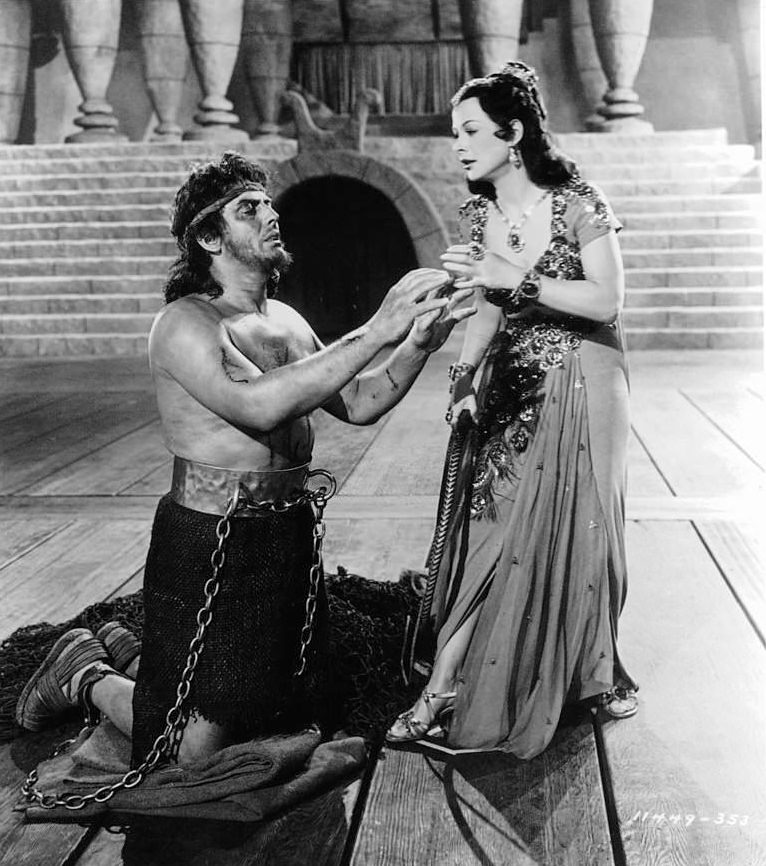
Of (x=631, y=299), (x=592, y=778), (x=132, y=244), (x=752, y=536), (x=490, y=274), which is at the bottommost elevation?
(x=592, y=778)

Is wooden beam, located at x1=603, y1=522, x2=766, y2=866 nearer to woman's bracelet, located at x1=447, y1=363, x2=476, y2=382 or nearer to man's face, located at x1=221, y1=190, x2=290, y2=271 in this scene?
woman's bracelet, located at x1=447, y1=363, x2=476, y2=382

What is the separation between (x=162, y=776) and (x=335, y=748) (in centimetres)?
40

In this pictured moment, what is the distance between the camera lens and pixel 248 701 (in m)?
2.69

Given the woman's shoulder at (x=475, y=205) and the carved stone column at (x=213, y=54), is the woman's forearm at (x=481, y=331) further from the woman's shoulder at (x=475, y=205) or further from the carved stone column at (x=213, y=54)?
the carved stone column at (x=213, y=54)

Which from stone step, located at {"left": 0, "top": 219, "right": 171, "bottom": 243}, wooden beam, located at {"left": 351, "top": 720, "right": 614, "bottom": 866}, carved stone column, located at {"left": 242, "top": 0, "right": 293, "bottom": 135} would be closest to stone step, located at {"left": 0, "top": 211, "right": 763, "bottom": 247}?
stone step, located at {"left": 0, "top": 219, "right": 171, "bottom": 243}

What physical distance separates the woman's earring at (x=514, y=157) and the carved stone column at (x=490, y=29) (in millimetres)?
9425

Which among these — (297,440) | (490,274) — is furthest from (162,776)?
(490,274)

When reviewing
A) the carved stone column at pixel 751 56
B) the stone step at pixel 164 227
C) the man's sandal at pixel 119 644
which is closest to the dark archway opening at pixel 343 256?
the stone step at pixel 164 227

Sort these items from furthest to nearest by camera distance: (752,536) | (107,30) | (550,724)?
(107,30) < (752,536) < (550,724)

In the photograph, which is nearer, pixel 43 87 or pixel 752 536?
pixel 752 536

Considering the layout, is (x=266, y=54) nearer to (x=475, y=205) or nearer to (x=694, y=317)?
(x=694, y=317)

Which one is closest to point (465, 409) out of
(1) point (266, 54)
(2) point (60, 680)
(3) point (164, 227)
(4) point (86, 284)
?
(2) point (60, 680)

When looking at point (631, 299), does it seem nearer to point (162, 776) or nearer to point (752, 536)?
point (752, 536)

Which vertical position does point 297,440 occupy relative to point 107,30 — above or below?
below
